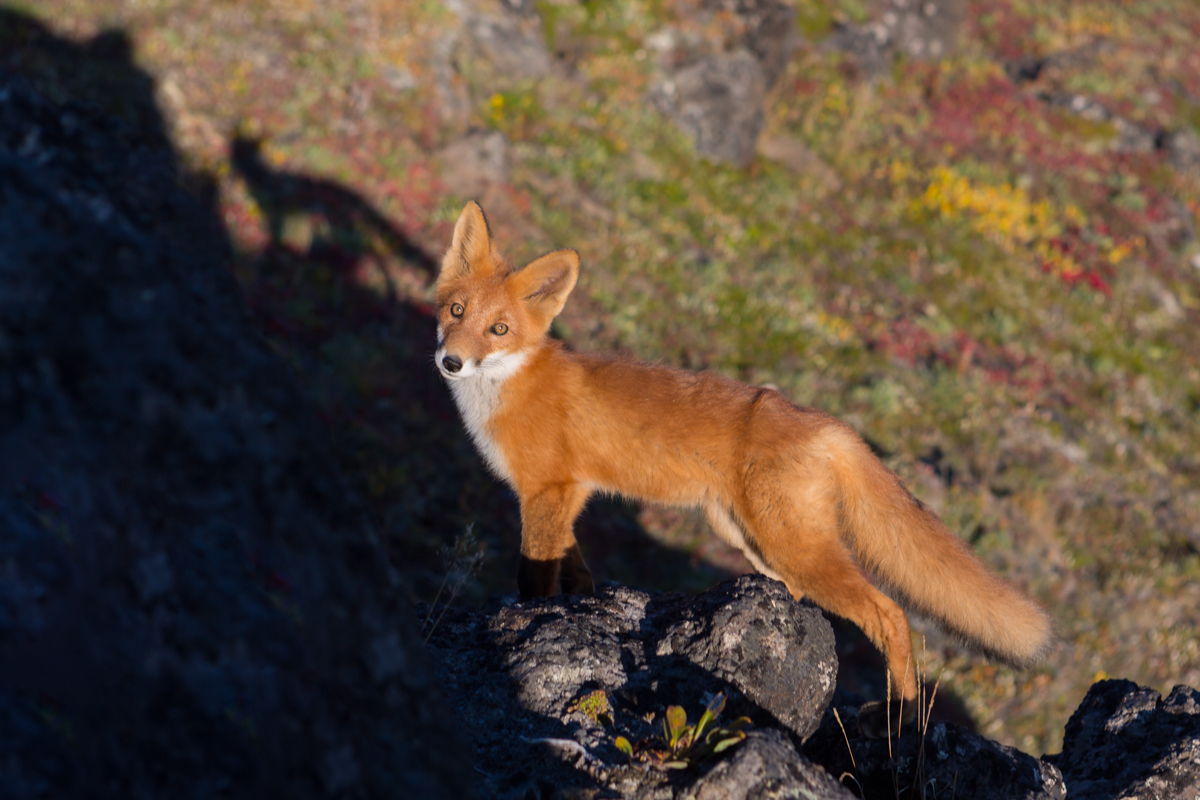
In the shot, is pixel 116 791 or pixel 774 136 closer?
pixel 116 791

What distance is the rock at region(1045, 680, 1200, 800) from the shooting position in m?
4.55

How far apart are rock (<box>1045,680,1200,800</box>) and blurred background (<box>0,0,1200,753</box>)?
3.46 m

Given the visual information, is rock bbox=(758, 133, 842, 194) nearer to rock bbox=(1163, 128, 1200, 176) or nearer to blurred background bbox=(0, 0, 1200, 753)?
blurred background bbox=(0, 0, 1200, 753)

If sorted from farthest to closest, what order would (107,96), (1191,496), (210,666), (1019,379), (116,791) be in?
(1019,379) → (1191,496) → (107,96) → (210,666) → (116,791)

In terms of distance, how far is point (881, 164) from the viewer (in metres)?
19.2

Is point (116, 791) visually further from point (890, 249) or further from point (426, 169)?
point (890, 249)

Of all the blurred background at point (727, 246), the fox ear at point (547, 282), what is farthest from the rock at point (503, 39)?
the fox ear at point (547, 282)

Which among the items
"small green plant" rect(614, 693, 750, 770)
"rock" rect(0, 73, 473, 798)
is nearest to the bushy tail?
"small green plant" rect(614, 693, 750, 770)

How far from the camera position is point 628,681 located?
4.20 meters

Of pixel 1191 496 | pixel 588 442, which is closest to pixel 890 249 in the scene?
pixel 1191 496

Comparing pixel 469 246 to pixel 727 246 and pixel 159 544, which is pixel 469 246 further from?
pixel 727 246

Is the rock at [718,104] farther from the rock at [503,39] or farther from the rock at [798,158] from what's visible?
the rock at [503,39]

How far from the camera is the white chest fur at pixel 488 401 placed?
19.6 feet

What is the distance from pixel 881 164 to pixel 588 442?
1655 centimetres
